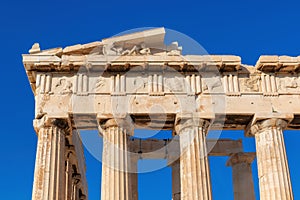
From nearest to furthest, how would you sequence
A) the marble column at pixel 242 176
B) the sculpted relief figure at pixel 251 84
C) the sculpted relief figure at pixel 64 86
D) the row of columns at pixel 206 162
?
the row of columns at pixel 206 162 → the sculpted relief figure at pixel 64 86 → the sculpted relief figure at pixel 251 84 → the marble column at pixel 242 176

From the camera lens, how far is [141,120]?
2545cm

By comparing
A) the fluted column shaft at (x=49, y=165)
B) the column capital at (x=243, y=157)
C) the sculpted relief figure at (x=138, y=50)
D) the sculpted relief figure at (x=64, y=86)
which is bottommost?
the fluted column shaft at (x=49, y=165)

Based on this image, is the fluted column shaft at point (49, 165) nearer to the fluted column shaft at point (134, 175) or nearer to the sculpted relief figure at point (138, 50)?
the sculpted relief figure at point (138, 50)

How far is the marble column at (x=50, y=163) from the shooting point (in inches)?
915

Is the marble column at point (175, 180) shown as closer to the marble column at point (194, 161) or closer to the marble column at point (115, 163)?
the marble column at point (194, 161)

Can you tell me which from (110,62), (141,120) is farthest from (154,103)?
(110,62)

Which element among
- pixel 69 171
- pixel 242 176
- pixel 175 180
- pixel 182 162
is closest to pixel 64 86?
pixel 69 171

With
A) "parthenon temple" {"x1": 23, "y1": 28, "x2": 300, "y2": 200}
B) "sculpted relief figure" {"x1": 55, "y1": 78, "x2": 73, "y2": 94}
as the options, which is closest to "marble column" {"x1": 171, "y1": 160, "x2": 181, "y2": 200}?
"parthenon temple" {"x1": 23, "y1": 28, "x2": 300, "y2": 200}

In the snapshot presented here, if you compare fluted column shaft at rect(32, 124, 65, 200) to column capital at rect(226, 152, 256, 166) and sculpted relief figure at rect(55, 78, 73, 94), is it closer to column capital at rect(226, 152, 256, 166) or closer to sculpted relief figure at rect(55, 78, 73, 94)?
sculpted relief figure at rect(55, 78, 73, 94)

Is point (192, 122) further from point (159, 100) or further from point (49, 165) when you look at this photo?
point (49, 165)

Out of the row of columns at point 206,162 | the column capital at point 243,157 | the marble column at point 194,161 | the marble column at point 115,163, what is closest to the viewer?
the marble column at point 115,163

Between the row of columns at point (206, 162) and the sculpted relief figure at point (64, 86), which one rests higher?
the sculpted relief figure at point (64, 86)

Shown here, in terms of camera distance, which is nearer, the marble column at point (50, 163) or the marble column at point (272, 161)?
the marble column at point (50, 163)

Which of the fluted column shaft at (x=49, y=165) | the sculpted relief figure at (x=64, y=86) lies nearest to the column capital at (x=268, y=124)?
the sculpted relief figure at (x=64, y=86)
